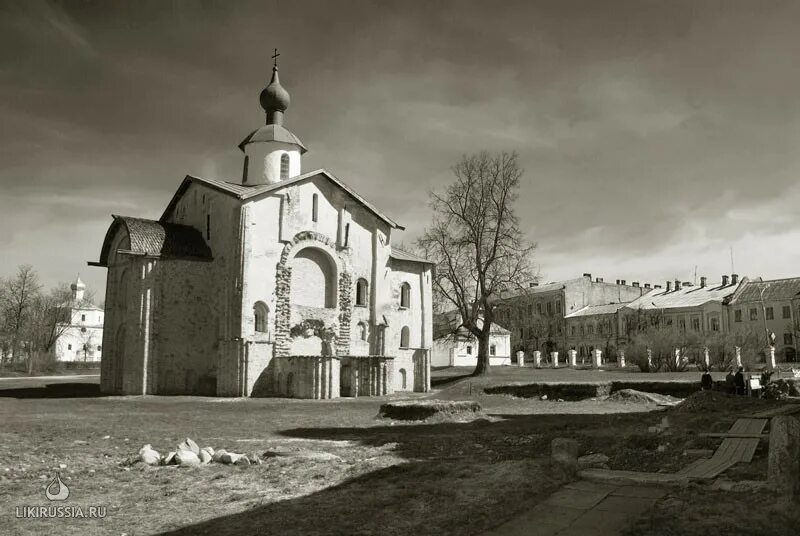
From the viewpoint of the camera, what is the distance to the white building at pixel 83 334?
287 ft

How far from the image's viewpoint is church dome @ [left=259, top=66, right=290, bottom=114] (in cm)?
3534

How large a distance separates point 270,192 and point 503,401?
13.4 metres

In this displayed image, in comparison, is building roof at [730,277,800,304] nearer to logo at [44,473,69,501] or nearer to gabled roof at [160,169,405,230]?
gabled roof at [160,169,405,230]

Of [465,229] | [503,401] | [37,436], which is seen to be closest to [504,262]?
[465,229]

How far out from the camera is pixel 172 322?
28406mm

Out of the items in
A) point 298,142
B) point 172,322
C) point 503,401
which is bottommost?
point 503,401

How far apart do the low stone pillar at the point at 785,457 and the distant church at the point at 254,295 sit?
71.0ft

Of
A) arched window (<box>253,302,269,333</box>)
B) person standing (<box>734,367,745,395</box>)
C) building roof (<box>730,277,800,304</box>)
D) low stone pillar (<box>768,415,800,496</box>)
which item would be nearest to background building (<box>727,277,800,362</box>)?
building roof (<box>730,277,800,304</box>)

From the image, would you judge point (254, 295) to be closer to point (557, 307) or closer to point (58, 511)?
point (58, 511)

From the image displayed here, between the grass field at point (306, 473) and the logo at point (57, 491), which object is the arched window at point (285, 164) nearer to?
the grass field at point (306, 473)

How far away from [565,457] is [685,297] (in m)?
64.3

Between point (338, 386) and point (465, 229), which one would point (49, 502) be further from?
point (465, 229)

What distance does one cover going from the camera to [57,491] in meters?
7.89

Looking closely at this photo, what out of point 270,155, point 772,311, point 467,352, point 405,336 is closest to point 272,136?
point 270,155
